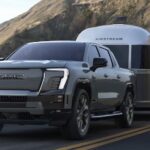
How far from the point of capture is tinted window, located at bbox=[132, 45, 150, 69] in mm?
18047

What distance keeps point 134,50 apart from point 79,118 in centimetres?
650

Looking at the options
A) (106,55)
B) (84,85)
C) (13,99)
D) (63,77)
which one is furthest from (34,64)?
(106,55)

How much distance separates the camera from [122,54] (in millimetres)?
18156

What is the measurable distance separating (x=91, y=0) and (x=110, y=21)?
46.0 feet

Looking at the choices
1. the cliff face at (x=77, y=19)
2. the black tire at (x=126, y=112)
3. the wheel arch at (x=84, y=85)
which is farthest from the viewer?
the cliff face at (x=77, y=19)

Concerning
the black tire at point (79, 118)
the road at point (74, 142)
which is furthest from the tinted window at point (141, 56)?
the black tire at point (79, 118)

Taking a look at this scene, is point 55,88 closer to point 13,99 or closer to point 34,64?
point 34,64

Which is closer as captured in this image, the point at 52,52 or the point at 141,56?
the point at 52,52

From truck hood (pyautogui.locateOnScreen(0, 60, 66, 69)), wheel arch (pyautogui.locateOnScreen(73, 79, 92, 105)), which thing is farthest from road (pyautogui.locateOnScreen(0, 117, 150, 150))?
truck hood (pyautogui.locateOnScreen(0, 60, 66, 69))

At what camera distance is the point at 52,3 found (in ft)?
314

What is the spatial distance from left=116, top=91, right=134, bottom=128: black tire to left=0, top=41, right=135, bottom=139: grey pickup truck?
5.28ft

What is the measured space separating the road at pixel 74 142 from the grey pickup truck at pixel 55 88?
343 mm

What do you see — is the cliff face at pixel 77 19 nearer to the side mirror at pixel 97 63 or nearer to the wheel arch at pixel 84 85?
the side mirror at pixel 97 63

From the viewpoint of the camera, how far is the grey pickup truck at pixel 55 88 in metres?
11.5
